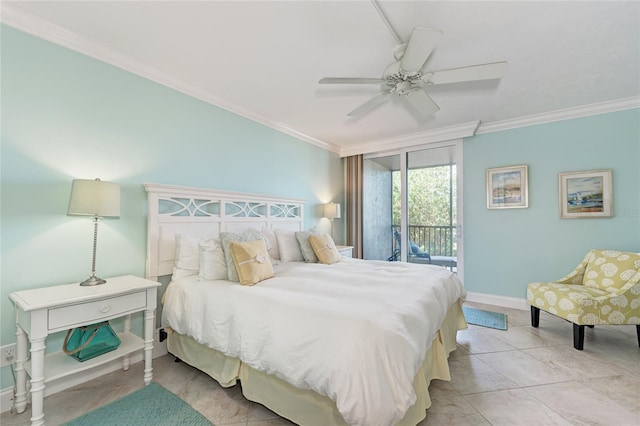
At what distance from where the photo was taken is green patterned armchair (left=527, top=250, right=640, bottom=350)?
243 cm

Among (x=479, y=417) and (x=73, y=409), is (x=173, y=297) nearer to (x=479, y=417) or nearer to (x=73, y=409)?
(x=73, y=409)

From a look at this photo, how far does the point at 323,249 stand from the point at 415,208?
Result: 2.25 metres

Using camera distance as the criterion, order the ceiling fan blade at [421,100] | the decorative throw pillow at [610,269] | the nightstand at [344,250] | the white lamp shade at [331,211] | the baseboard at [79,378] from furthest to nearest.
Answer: the white lamp shade at [331,211], the nightstand at [344,250], the decorative throw pillow at [610,269], the ceiling fan blade at [421,100], the baseboard at [79,378]

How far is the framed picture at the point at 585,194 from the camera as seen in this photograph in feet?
10.6

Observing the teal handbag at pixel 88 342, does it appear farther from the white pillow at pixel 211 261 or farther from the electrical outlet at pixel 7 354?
the white pillow at pixel 211 261

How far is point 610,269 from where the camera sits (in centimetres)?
276

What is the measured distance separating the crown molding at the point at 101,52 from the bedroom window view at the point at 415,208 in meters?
2.76

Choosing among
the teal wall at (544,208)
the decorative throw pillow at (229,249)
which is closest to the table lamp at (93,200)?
the decorative throw pillow at (229,249)

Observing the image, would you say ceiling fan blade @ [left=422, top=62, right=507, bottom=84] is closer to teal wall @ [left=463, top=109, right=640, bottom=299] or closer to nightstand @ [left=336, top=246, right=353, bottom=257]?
teal wall @ [left=463, top=109, right=640, bottom=299]

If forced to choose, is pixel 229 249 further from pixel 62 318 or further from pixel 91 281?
pixel 62 318

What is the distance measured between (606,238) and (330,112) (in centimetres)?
375

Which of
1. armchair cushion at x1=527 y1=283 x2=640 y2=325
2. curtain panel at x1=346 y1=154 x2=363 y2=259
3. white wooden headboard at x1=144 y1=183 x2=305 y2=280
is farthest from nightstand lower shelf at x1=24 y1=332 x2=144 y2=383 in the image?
armchair cushion at x1=527 y1=283 x2=640 y2=325

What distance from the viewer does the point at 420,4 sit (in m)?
1.70

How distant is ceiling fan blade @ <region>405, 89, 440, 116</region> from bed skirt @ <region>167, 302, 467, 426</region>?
6.17 ft
